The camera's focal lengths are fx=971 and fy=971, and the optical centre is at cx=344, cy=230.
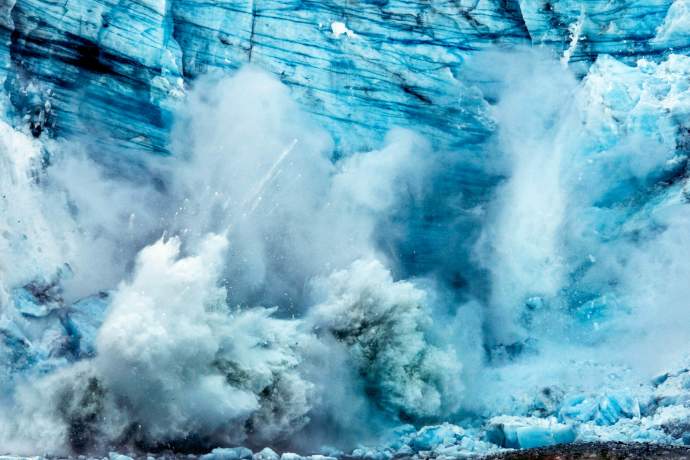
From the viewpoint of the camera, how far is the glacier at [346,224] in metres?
22.2

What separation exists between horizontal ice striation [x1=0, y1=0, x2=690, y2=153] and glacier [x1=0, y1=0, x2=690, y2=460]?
63 millimetres

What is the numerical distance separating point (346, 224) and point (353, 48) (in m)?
4.93

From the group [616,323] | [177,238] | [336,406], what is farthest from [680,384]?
[177,238]

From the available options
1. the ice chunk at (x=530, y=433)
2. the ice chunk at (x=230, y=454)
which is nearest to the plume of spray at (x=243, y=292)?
the ice chunk at (x=230, y=454)

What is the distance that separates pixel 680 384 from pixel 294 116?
12163 millimetres

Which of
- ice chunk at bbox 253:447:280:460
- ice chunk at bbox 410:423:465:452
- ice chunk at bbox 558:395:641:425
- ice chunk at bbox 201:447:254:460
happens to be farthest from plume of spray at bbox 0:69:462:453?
ice chunk at bbox 558:395:641:425

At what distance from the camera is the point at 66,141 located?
24312 millimetres

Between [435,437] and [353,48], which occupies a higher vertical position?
[353,48]

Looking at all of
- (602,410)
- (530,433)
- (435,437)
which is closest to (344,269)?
(435,437)

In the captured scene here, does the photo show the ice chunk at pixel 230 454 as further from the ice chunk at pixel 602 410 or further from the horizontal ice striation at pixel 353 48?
the horizontal ice striation at pixel 353 48

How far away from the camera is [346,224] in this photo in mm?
27219

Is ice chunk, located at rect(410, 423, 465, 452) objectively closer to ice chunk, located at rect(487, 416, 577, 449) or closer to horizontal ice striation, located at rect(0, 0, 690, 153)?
ice chunk, located at rect(487, 416, 577, 449)

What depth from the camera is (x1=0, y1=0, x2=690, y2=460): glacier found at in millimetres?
22250

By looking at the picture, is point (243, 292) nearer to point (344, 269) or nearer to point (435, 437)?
point (344, 269)
